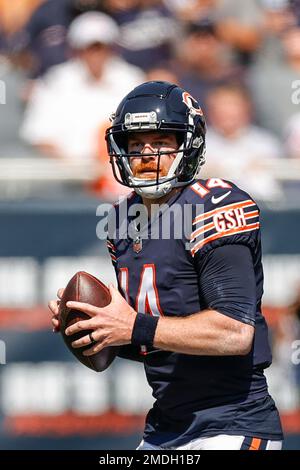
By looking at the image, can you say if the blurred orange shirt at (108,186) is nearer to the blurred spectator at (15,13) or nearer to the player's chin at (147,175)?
the blurred spectator at (15,13)

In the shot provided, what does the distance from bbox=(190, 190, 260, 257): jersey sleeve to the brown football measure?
35cm

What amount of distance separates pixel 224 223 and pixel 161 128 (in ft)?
1.42

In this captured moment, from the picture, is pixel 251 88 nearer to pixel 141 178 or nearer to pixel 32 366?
pixel 32 366

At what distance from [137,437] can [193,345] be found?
3212 millimetres

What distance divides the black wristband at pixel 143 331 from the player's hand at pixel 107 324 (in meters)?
0.01

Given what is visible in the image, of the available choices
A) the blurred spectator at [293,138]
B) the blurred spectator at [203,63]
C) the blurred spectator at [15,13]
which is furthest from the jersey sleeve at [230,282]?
the blurred spectator at [15,13]

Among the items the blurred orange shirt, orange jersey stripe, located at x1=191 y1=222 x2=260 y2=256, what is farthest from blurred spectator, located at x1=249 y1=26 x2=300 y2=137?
orange jersey stripe, located at x1=191 y1=222 x2=260 y2=256

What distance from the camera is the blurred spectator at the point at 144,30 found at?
756cm

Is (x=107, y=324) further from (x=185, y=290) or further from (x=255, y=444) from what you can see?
(x=255, y=444)

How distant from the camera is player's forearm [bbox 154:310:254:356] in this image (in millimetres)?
3182

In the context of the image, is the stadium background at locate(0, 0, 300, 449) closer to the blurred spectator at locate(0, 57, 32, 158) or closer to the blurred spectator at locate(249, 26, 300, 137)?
the blurred spectator at locate(0, 57, 32, 158)

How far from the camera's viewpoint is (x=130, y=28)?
7680mm
